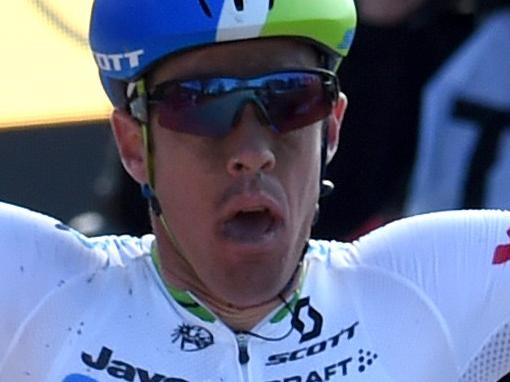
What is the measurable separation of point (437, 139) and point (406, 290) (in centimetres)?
113

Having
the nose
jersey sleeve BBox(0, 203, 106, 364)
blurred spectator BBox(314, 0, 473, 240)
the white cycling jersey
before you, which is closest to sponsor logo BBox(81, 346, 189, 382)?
the white cycling jersey

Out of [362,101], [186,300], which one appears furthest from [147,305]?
[362,101]

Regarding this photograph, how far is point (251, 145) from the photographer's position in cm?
245

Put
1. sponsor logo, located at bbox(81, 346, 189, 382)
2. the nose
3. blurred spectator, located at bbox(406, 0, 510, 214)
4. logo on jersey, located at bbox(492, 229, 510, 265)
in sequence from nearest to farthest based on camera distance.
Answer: the nose < sponsor logo, located at bbox(81, 346, 189, 382) < logo on jersey, located at bbox(492, 229, 510, 265) < blurred spectator, located at bbox(406, 0, 510, 214)

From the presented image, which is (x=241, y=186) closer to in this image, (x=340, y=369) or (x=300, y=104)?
(x=300, y=104)

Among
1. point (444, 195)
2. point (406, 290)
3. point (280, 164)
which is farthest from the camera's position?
point (444, 195)

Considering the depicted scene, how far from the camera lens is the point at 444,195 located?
372 cm

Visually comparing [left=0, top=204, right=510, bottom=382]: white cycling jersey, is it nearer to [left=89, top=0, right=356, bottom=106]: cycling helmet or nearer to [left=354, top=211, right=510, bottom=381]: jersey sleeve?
[left=354, top=211, right=510, bottom=381]: jersey sleeve

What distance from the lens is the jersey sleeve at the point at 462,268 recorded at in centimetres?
263

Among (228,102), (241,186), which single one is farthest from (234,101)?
(241,186)

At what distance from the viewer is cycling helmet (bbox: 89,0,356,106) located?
2.47 meters

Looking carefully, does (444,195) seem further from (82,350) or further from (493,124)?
(82,350)

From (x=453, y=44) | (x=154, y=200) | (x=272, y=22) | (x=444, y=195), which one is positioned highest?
(x=272, y=22)

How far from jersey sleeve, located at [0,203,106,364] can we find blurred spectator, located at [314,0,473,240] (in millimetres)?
1154
